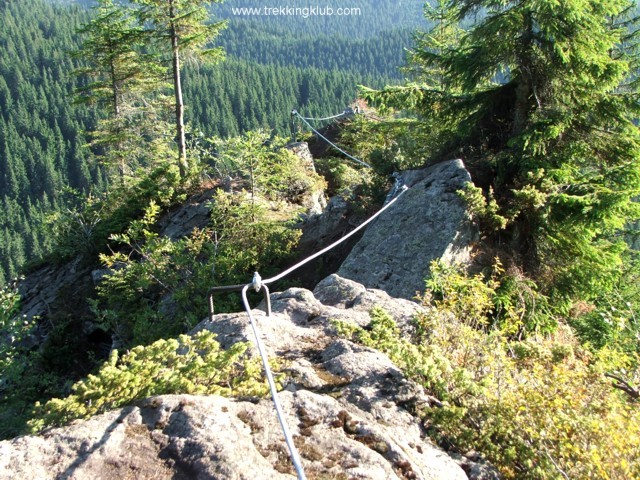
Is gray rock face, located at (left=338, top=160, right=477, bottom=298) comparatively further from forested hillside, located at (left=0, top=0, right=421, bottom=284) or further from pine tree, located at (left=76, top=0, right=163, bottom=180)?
forested hillside, located at (left=0, top=0, right=421, bottom=284)

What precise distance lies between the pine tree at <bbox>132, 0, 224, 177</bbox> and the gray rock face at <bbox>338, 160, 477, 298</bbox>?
851 centimetres

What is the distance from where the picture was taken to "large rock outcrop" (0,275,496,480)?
2.35 meters

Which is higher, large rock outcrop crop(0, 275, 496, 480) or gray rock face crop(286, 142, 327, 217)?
large rock outcrop crop(0, 275, 496, 480)

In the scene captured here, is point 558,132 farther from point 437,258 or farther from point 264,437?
point 264,437

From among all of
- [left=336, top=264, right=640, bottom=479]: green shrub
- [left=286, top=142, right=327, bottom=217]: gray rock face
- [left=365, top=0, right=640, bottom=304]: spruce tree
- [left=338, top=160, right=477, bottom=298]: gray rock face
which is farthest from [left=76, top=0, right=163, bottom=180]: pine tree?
[left=336, top=264, right=640, bottom=479]: green shrub

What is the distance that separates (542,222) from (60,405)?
6362 millimetres

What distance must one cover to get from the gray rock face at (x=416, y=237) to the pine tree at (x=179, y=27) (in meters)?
8.51

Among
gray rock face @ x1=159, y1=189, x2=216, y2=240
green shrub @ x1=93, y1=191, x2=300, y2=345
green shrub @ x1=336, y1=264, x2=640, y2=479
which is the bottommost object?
gray rock face @ x1=159, y1=189, x2=216, y2=240

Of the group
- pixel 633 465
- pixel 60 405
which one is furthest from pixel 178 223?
pixel 633 465

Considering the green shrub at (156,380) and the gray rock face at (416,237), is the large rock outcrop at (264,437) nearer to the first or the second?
the green shrub at (156,380)

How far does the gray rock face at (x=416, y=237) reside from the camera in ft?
22.4

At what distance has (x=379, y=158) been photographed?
32.7ft

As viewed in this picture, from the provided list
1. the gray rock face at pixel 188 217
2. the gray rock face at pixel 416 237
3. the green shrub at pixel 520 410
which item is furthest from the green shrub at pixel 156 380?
the gray rock face at pixel 188 217

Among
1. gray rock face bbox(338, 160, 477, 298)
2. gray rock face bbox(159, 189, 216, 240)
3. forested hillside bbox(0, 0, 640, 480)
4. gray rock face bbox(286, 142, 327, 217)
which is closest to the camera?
forested hillside bbox(0, 0, 640, 480)
